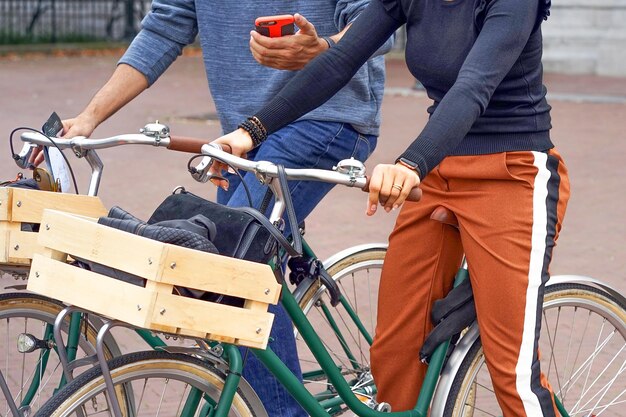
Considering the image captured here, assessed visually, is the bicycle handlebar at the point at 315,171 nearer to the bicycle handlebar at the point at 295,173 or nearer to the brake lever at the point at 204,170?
the bicycle handlebar at the point at 295,173

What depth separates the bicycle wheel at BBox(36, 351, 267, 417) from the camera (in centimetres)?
255

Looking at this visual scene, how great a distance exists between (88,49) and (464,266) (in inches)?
747

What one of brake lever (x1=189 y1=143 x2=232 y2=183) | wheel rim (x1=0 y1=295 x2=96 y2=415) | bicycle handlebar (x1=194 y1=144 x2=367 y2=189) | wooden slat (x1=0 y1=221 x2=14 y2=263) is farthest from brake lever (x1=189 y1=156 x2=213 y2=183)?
wheel rim (x1=0 y1=295 x2=96 y2=415)

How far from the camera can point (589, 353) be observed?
160 inches

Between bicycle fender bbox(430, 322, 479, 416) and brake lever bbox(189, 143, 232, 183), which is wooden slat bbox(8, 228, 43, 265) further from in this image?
bicycle fender bbox(430, 322, 479, 416)

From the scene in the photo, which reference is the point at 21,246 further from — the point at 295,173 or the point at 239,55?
the point at 239,55

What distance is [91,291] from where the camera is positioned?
2.50 m

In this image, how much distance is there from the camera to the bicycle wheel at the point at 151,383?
2.55m

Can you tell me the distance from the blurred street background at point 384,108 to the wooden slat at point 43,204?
3.00 m

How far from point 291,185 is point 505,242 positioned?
0.74 metres

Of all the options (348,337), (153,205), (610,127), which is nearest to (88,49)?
(610,127)

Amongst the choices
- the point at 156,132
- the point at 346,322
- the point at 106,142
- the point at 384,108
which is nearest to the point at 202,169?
the point at 156,132

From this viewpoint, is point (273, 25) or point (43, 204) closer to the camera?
point (43, 204)

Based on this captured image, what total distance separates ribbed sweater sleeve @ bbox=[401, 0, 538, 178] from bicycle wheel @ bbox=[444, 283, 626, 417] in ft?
2.54
